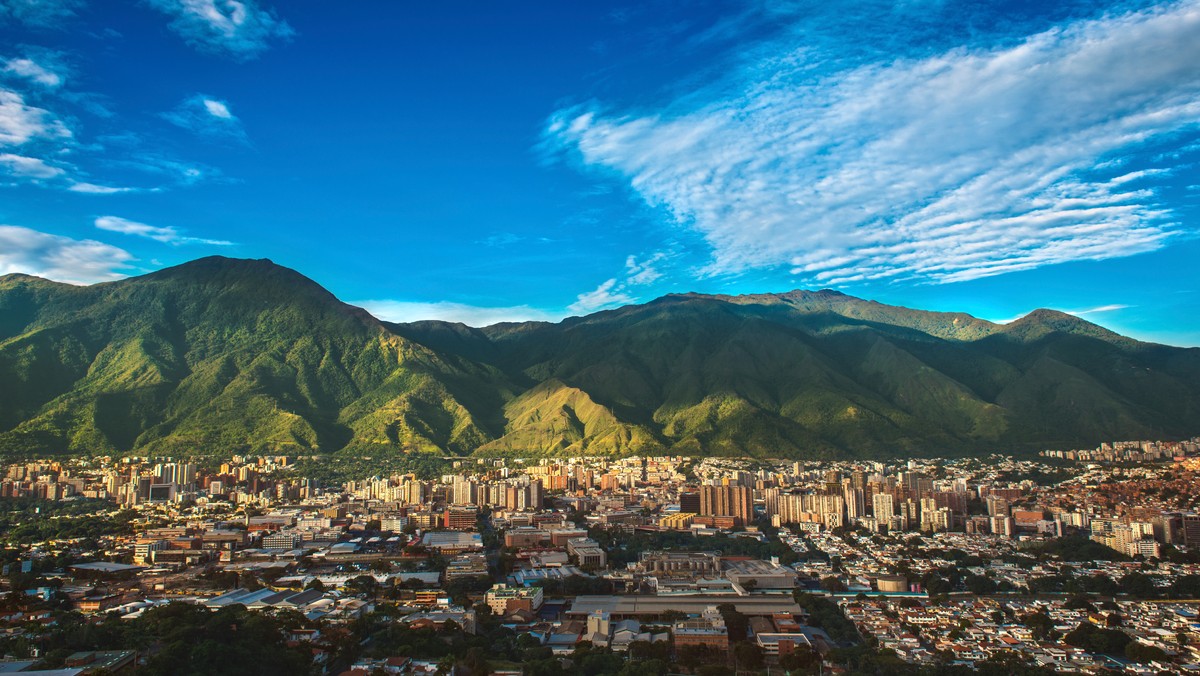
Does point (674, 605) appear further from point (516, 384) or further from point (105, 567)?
point (516, 384)

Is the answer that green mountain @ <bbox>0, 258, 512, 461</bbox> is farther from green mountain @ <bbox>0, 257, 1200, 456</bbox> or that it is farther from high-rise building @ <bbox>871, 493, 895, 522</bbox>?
high-rise building @ <bbox>871, 493, 895, 522</bbox>

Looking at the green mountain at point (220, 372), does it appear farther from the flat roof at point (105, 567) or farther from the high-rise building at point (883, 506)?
the high-rise building at point (883, 506)

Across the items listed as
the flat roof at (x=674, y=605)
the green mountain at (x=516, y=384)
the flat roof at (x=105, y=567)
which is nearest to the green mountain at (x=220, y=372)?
the green mountain at (x=516, y=384)

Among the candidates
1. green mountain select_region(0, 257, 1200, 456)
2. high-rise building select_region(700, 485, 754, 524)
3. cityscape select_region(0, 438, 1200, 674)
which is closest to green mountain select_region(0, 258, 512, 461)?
green mountain select_region(0, 257, 1200, 456)

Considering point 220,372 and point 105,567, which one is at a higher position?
point 220,372

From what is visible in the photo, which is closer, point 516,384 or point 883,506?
point 883,506

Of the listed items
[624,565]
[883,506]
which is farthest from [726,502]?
[624,565]
